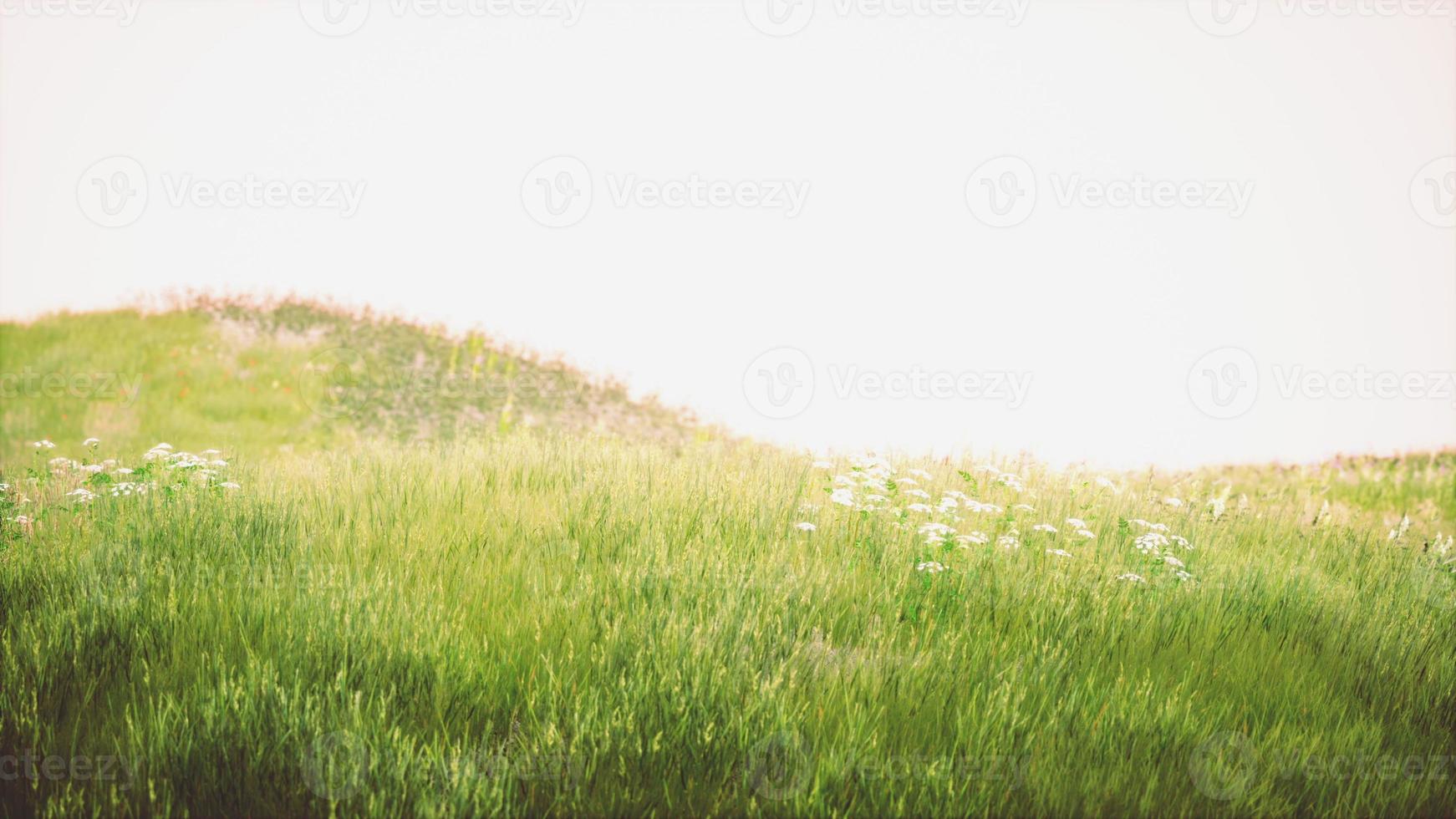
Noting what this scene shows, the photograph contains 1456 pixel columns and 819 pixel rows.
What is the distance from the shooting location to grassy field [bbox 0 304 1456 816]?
314 centimetres

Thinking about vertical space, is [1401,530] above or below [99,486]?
above

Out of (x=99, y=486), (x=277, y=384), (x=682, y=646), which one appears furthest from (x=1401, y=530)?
(x=277, y=384)

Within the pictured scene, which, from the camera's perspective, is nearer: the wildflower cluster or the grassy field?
the grassy field

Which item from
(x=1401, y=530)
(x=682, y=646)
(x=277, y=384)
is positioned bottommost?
(x=277, y=384)

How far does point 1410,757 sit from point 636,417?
16469 mm

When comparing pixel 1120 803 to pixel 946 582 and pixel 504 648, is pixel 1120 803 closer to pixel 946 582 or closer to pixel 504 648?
pixel 946 582

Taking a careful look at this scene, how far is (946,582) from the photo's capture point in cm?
498

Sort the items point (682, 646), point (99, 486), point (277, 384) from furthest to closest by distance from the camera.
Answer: point (277, 384) → point (99, 486) → point (682, 646)

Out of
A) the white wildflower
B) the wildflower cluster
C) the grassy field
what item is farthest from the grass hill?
the white wildflower

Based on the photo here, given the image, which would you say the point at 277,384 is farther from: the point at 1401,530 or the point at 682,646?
the point at 1401,530

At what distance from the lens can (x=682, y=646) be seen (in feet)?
12.2

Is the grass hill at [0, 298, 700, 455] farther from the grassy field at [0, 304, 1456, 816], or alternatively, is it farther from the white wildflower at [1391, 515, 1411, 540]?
the white wildflower at [1391, 515, 1411, 540]

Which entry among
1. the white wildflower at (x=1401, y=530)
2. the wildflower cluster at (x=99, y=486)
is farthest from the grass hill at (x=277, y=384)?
the white wildflower at (x=1401, y=530)

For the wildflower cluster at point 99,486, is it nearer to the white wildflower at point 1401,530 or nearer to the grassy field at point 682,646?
the grassy field at point 682,646
